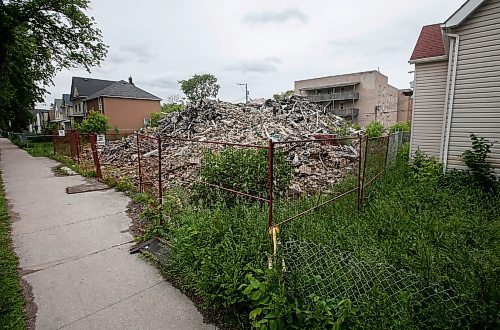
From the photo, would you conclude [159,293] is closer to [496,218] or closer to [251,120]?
[496,218]

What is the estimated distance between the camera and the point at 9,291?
108 inches

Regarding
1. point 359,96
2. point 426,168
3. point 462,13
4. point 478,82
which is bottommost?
point 426,168

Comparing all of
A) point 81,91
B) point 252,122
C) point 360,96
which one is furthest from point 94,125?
point 360,96

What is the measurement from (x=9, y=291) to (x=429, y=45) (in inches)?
444

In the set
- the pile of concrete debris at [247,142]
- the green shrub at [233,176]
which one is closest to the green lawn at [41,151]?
the pile of concrete debris at [247,142]

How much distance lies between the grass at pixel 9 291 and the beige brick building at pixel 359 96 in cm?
3052

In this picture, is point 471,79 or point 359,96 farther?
point 359,96

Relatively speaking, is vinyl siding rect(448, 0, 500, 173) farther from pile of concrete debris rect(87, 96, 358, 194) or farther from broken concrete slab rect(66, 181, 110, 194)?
broken concrete slab rect(66, 181, 110, 194)

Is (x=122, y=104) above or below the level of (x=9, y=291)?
above

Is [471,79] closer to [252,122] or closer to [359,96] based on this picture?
[252,122]

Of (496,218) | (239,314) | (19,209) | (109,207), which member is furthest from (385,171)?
(19,209)

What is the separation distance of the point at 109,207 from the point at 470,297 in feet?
19.1

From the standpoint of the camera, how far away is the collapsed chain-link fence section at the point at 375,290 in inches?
71.7

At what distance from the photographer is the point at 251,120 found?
530 inches
